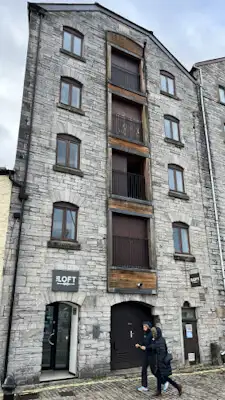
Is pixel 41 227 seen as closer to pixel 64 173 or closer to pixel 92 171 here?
pixel 64 173

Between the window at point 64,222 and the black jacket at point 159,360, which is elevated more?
the window at point 64,222

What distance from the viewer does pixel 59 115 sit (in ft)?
42.1

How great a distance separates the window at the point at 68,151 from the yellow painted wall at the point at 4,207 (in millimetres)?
2282

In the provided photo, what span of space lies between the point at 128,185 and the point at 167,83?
724 cm

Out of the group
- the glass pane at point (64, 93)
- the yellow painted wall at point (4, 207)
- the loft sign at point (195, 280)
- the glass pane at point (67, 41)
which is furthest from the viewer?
the glass pane at point (67, 41)

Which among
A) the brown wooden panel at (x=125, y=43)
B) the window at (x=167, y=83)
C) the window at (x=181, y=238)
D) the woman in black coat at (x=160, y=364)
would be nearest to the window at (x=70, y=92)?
the brown wooden panel at (x=125, y=43)

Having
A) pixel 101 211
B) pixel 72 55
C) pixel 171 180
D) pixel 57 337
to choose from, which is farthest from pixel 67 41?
pixel 57 337

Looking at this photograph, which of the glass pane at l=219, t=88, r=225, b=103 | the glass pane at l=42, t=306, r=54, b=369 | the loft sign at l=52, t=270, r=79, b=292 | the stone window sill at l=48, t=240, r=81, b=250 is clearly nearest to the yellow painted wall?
the stone window sill at l=48, t=240, r=81, b=250

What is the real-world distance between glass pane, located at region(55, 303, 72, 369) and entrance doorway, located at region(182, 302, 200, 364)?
4.79 metres

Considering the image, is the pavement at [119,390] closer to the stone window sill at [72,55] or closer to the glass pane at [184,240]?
the glass pane at [184,240]

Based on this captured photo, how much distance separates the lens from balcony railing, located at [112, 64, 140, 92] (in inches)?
614

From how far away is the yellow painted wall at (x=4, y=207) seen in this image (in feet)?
33.0

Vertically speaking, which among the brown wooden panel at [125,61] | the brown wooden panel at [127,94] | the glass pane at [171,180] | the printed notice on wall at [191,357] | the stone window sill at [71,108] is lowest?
the printed notice on wall at [191,357]

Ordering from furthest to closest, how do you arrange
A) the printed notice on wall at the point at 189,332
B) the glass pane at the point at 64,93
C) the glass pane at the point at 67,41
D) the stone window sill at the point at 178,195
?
the glass pane at the point at 67,41
the stone window sill at the point at 178,195
the glass pane at the point at 64,93
the printed notice on wall at the point at 189,332
